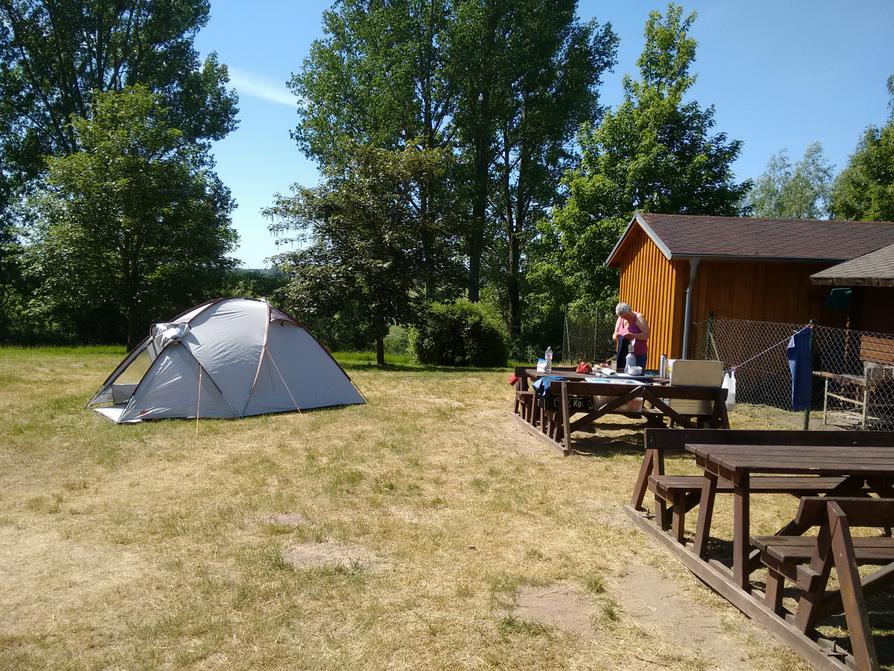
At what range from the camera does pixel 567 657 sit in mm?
3445

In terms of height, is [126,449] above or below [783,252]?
below

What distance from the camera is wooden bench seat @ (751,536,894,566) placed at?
3.38 meters

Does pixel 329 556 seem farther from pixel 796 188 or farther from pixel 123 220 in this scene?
pixel 796 188

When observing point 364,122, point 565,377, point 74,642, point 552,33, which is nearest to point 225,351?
point 565,377

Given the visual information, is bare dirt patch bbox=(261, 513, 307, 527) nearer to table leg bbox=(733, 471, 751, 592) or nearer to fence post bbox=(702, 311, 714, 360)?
table leg bbox=(733, 471, 751, 592)

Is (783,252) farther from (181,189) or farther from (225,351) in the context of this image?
(181,189)

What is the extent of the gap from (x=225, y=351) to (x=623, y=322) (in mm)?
6011

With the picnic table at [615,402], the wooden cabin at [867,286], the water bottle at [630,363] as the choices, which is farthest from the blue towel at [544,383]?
the wooden cabin at [867,286]

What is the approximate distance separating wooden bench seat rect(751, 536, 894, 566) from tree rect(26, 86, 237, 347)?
22195mm

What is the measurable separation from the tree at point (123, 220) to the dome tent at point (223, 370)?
13.3 meters

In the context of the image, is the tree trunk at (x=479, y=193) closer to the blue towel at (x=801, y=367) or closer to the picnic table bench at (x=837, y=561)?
the blue towel at (x=801, y=367)

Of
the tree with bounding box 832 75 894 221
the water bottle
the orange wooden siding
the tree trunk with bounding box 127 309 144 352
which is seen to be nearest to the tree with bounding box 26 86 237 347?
the tree trunk with bounding box 127 309 144 352

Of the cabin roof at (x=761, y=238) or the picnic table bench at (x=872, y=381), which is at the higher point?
the cabin roof at (x=761, y=238)

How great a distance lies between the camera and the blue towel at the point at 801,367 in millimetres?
8750
